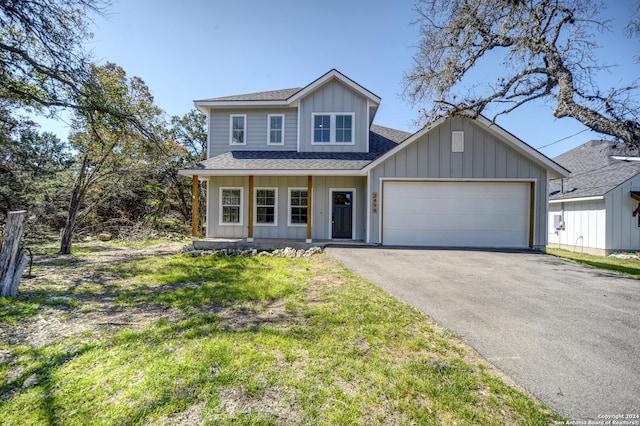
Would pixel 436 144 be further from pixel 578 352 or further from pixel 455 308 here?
pixel 578 352

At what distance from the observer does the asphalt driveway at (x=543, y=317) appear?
2.44 meters

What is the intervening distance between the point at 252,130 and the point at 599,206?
50.4 ft

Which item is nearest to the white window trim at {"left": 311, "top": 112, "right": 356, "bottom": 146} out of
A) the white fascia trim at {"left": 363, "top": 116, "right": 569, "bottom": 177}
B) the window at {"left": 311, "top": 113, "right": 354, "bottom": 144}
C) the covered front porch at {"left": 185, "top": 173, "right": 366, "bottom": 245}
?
the window at {"left": 311, "top": 113, "right": 354, "bottom": 144}

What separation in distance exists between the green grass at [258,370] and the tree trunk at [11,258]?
494mm

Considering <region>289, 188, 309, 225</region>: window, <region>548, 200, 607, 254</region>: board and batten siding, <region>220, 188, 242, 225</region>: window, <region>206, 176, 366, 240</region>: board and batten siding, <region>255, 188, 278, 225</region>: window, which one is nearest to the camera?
<region>206, 176, 366, 240</region>: board and batten siding

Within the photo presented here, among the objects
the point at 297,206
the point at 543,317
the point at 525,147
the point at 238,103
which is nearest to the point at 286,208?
the point at 297,206

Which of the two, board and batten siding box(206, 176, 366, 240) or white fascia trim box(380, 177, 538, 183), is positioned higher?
white fascia trim box(380, 177, 538, 183)

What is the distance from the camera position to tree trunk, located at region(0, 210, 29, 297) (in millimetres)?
4984

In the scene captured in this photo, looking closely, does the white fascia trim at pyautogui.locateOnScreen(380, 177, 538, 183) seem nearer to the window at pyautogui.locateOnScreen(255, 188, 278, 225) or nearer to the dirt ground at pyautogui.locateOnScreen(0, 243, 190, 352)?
the window at pyautogui.locateOnScreen(255, 188, 278, 225)

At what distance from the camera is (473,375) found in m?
2.60

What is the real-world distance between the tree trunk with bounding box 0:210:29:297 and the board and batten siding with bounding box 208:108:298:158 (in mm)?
7926

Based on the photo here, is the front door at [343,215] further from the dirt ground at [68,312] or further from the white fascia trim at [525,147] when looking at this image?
the dirt ground at [68,312]

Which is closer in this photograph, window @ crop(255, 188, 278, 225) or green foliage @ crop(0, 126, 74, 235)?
window @ crop(255, 188, 278, 225)

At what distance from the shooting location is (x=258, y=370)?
268 centimetres
